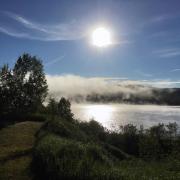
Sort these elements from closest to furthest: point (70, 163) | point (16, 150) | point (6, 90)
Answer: point (70, 163) → point (16, 150) → point (6, 90)

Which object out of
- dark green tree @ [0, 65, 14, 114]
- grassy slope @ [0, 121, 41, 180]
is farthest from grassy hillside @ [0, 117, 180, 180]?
dark green tree @ [0, 65, 14, 114]

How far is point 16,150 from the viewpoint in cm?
2412

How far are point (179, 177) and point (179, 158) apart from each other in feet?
21.2

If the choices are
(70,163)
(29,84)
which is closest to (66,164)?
(70,163)

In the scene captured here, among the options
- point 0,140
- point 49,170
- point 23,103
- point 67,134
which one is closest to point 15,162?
point 49,170

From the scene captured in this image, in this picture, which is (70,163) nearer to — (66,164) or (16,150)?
(66,164)

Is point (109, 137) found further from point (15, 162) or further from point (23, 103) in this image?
point (15, 162)

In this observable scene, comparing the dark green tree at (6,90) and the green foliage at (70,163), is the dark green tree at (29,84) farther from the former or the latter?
the green foliage at (70,163)

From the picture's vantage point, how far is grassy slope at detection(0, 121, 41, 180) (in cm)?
1853

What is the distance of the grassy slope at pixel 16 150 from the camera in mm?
18533

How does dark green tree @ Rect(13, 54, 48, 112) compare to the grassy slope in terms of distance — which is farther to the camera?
dark green tree @ Rect(13, 54, 48, 112)

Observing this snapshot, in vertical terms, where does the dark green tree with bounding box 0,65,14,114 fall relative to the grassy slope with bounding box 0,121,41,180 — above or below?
above

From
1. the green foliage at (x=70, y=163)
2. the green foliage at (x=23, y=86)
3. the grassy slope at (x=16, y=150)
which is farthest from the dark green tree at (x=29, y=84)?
the green foliage at (x=70, y=163)

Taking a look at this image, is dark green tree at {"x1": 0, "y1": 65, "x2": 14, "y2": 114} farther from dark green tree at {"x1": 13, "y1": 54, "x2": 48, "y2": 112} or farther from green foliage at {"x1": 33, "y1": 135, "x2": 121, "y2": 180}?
green foliage at {"x1": 33, "y1": 135, "x2": 121, "y2": 180}
